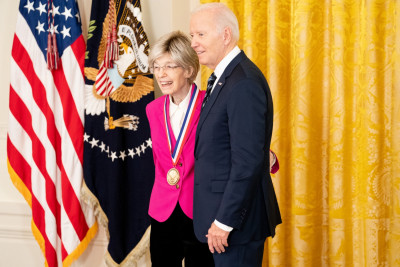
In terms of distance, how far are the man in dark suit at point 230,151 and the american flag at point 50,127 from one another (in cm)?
153

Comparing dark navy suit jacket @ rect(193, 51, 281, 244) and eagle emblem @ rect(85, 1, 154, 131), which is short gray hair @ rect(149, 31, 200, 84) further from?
eagle emblem @ rect(85, 1, 154, 131)

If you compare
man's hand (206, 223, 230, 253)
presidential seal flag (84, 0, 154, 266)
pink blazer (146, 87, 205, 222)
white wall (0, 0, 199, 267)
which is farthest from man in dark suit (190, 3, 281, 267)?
white wall (0, 0, 199, 267)

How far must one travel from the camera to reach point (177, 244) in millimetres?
2107

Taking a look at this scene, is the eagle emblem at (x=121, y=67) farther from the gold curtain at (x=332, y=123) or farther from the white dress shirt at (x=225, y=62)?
the white dress shirt at (x=225, y=62)

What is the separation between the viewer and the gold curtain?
8.24 ft

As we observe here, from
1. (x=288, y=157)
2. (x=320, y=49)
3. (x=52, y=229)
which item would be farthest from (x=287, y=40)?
(x=52, y=229)

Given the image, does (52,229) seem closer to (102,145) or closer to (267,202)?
(102,145)

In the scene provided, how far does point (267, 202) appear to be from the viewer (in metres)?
1.67

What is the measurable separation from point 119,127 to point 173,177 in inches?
40.1

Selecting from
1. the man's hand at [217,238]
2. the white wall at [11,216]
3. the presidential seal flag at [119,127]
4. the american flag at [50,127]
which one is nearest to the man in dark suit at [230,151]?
the man's hand at [217,238]

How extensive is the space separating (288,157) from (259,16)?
2.92ft

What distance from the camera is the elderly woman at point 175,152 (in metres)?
2.01

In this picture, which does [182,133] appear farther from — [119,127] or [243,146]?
[119,127]

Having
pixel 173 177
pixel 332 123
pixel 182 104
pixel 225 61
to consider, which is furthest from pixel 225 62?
pixel 332 123
